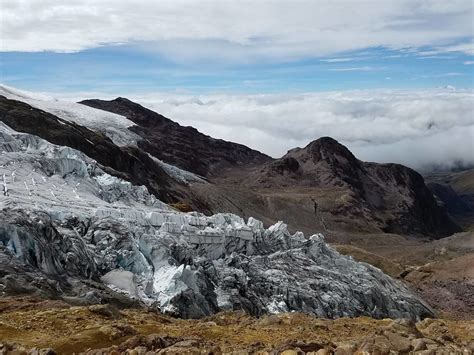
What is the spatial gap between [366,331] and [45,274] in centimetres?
2258

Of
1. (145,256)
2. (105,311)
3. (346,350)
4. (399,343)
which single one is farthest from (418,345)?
(145,256)

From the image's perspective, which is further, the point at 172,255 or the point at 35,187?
the point at 35,187

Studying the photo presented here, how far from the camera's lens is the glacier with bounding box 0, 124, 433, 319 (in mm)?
41406

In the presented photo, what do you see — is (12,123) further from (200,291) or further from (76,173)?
(200,291)

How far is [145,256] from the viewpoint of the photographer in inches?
2055

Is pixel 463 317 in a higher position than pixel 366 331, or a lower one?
lower

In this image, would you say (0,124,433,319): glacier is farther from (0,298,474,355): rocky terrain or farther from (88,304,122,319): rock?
(0,298,474,355): rocky terrain

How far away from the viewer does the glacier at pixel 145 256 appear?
41.4 metres

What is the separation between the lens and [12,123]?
179 metres

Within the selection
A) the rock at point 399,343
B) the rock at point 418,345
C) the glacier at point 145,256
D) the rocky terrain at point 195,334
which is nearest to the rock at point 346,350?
the rocky terrain at point 195,334

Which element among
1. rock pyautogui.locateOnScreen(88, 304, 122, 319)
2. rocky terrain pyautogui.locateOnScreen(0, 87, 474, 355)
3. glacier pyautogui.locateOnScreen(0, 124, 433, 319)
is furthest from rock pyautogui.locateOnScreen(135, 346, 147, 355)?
glacier pyautogui.locateOnScreen(0, 124, 433, 319)

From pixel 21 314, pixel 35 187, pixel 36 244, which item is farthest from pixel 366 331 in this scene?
pixel 35 187

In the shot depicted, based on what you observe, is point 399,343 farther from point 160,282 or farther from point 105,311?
point 160,282

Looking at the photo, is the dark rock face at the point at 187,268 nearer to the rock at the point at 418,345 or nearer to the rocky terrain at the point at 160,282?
the rocky terrain at the point at 160,282
